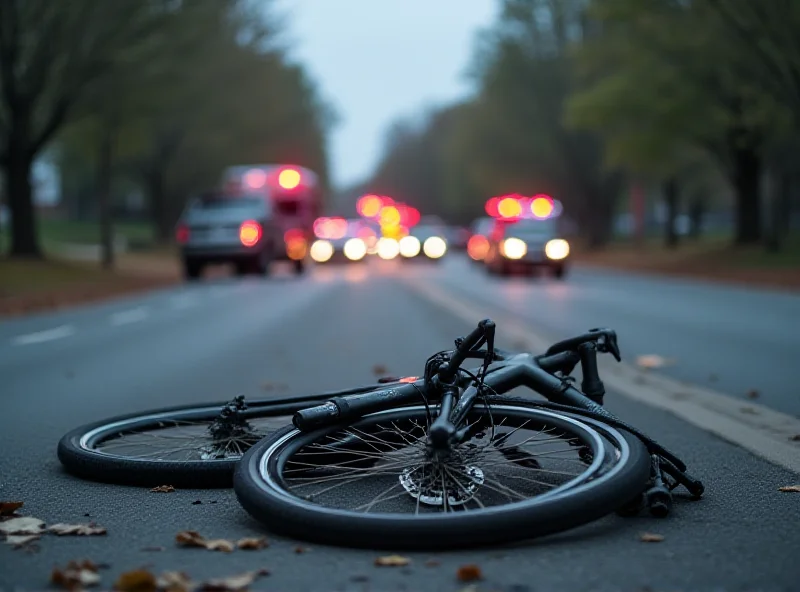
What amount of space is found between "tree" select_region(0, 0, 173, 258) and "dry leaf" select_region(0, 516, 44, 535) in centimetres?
2648

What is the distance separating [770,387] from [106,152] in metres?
30.2

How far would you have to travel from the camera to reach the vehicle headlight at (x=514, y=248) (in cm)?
3569

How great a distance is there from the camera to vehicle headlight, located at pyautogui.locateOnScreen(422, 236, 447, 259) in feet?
178

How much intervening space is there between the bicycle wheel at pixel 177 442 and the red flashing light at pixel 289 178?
3807 centimetres

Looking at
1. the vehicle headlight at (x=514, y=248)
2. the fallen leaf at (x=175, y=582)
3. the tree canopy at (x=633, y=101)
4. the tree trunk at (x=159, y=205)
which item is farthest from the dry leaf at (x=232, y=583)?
the tree trunk at (x=159, y=205)

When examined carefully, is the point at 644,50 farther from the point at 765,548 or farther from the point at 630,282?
the point at 765,548

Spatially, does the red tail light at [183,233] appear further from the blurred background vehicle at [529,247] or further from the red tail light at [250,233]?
the blurred background vehicle at [529,247]

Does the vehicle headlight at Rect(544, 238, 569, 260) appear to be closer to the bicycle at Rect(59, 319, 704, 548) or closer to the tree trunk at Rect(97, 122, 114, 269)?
the tree trunk at Rect(97, 122, 114, 269)

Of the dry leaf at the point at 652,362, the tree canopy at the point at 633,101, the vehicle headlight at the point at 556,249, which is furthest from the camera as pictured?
the vehicle headlight at the point at 556,249

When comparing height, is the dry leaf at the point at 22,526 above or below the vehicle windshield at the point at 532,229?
above

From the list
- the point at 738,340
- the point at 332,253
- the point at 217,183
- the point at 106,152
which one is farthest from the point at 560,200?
the point at 738,340

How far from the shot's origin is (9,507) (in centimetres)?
543

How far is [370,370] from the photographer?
11555 mm

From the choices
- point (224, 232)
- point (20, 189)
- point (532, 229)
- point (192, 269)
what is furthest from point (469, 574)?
point (532, 229)
